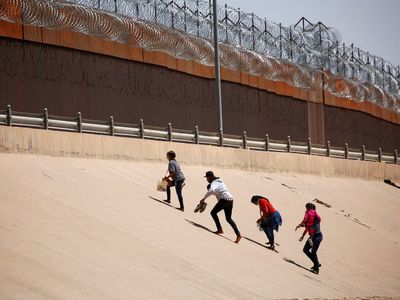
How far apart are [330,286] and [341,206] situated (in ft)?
43.0

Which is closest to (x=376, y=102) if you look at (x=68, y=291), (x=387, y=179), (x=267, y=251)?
(x=387, y=179)

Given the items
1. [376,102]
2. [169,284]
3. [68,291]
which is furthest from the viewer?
[376,102]

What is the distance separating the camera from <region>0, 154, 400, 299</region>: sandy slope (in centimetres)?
1736

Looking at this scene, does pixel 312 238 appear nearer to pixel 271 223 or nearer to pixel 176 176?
pixel 271 223

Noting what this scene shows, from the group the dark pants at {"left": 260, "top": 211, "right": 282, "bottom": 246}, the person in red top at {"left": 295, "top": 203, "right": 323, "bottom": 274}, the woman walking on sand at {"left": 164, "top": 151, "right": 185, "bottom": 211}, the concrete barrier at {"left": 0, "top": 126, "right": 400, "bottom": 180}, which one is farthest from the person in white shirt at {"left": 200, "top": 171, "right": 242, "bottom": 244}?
the concrete barrier at {"left": 0, "top": 126, "right": 400, "bottom": 180}

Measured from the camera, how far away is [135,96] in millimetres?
38938

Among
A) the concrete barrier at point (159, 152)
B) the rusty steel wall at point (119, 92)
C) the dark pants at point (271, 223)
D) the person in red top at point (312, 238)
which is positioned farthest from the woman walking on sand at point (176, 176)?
the rusty steel wall at point (119, 92)

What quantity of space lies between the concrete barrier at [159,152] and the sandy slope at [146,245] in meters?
0.48

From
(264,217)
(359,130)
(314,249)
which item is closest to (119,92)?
(264,217)

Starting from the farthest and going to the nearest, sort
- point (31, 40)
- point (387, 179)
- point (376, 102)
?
point (376, 102) → point (387, 179) → point (31, 40)

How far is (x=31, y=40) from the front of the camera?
33812mm

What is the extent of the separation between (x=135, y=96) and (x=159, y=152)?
7.18 m

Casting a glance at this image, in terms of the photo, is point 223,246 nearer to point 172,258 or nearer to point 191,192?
point 172,258

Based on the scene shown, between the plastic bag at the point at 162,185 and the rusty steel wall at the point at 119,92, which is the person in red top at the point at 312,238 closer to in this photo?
the plastic bag at the point at 162,185
